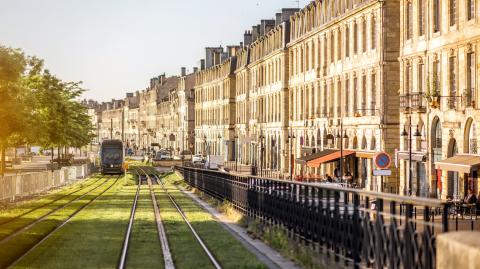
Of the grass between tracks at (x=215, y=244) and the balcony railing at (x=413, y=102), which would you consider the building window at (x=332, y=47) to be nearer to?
the balcony railing at (x=413, y=102)

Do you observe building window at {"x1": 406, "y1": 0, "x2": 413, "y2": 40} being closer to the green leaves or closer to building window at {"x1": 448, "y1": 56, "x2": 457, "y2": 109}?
building window at {"x1": 448, "y1": 56, "x2": 457, "y2": 109}

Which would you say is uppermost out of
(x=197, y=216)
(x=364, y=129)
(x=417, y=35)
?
(x=417, y=35)

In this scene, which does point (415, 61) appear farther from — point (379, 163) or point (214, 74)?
point (214, 74)

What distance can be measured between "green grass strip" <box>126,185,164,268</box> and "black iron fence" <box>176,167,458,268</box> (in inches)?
137

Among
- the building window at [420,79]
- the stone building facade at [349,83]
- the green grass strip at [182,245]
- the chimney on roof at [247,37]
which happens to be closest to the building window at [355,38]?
the stone building facade at [349,83]

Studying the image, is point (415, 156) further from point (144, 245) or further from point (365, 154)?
point (144, 245)

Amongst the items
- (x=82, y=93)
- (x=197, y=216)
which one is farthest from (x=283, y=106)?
(x=197, y=216)

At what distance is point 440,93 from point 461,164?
7751 millimetres

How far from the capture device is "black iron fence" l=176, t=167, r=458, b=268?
12.2 meters

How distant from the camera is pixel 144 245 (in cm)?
2534

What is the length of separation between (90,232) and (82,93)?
73.0 meters

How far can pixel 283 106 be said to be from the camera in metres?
88.8

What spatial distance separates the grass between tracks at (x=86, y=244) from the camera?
20969 millimetres

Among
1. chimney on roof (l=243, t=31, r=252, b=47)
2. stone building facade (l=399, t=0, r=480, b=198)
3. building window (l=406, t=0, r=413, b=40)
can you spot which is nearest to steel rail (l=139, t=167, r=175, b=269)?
stone building facade (l=399, t=0, r=480, b=198)
